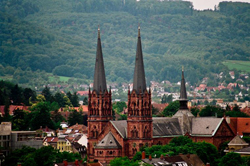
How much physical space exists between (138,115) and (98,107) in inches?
260

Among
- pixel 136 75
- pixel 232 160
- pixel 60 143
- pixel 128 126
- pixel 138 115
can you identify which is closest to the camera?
pixel 232 160

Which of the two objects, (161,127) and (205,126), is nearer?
(161,127)

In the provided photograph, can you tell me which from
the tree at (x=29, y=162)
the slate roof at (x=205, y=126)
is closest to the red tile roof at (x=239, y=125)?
the slate roof at (x=205, y=126)

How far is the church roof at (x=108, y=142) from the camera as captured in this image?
11312 cm

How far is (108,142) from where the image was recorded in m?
114

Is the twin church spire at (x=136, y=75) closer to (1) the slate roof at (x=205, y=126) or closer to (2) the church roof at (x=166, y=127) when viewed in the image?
(2) the church roof at (x=166, y=127)

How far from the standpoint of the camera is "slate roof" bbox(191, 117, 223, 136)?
123625mm

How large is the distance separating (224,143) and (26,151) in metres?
30.3

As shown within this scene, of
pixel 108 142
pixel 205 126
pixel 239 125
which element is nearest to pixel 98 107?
pixel 108 142

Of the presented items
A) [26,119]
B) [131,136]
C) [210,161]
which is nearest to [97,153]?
[131,136]

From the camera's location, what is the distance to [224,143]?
122125mm

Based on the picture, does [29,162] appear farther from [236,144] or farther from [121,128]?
[236,144]

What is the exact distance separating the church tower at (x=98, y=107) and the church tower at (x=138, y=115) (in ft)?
13.9

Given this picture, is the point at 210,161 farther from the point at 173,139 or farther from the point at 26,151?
the point at 26,151
